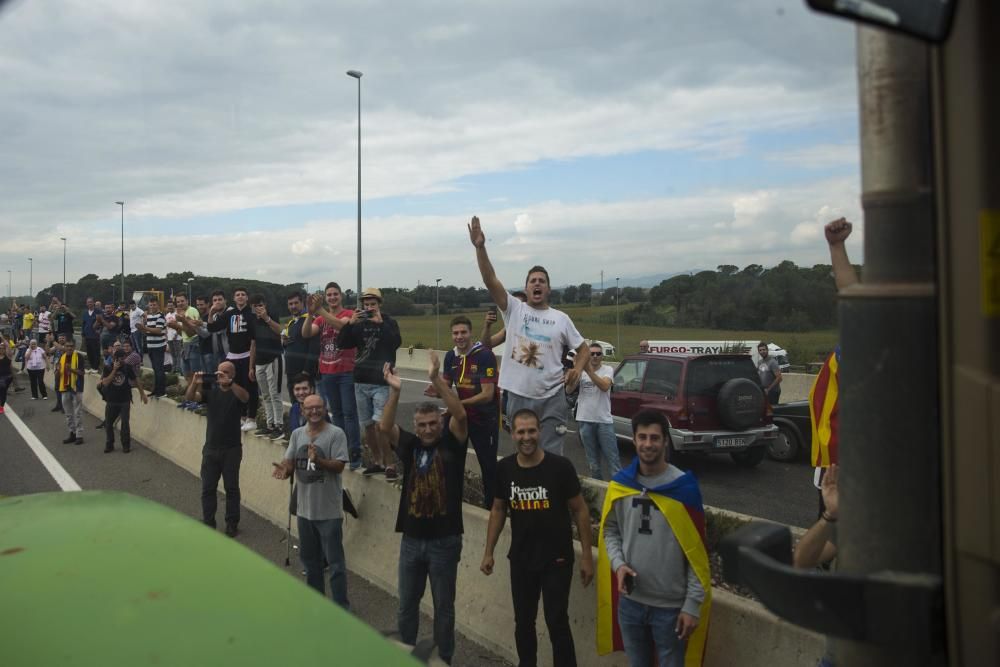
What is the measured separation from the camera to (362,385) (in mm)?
8789

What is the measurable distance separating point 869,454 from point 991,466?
0.73 feet

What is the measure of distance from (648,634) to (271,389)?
818 cm

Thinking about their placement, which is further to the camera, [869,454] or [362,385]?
[362,385]

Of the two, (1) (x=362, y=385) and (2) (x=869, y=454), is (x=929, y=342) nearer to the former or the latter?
(2) (x=869, y=454)

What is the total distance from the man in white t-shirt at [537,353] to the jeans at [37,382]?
66.4 feet

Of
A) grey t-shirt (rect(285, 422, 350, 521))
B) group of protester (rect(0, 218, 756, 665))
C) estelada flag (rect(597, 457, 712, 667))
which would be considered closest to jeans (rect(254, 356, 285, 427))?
group of protester (rect(0, 218, 756, 665))

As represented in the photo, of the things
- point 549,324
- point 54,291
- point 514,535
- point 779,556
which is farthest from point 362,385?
point 54,291

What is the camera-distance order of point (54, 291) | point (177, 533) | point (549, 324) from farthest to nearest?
1. point (54, 291)
2. point (549, 324)
3. point (177, 533)

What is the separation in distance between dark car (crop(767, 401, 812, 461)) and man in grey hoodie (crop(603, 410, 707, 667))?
27.3 ft

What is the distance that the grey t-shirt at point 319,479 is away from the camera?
6.85 metres

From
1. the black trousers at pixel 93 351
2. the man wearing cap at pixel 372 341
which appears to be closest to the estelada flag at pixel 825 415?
the man wearing cap at pixel 372 341

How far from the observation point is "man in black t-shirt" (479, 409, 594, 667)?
5.12m

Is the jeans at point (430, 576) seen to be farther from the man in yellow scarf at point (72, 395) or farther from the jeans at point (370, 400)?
the man in yellow scarf at point (72, 395)

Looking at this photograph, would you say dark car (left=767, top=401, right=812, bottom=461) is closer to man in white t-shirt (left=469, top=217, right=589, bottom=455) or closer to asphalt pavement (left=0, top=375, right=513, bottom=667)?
man in white t-shirt (left=469, top=217, right=589, bottom=455)
